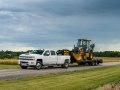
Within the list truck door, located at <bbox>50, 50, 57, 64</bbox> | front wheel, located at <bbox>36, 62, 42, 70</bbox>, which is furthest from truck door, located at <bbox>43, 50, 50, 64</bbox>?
front wheel, located at <bbox>36, 62, 42, 70</bbox>

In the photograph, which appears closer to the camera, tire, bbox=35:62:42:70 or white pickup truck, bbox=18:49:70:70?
white pickup truck, bbox=18:49:70:70

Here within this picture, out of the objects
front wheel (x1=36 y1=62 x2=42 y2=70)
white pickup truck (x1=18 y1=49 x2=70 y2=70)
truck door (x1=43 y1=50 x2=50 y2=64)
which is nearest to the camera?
white pickup truck (x1=18 y1=49 x2=70 y2=70)

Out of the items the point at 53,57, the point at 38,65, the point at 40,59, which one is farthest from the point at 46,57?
the point at 38,65

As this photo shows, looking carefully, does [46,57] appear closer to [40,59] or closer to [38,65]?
[40,59]

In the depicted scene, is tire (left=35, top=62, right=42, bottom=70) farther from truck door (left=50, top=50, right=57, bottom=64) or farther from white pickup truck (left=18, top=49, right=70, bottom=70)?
truck door (left=50, top=50, right=57, bottom=64)

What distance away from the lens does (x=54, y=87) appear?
21.0 metres

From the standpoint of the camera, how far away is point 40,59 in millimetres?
37219

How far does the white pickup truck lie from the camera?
36.4m

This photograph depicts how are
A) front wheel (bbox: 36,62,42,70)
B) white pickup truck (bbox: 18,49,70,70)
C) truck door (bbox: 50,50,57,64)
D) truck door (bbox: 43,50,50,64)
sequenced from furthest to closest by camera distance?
truck door (bbox: 50,50,57,64) < truck door (bbox: 43,50,50,64) < front wheel (bbox: 36,62,42,70) < white pickup truck (bbox: 18,49,70,70)

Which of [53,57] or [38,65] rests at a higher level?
[53,57]

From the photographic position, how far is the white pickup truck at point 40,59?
36366 mm

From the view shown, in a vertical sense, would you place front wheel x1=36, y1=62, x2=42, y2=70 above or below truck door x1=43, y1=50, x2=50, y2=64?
below

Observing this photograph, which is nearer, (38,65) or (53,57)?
(38,65)

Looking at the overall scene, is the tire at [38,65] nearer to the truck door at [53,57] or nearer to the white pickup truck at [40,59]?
the white pickup truck at [40,59]
